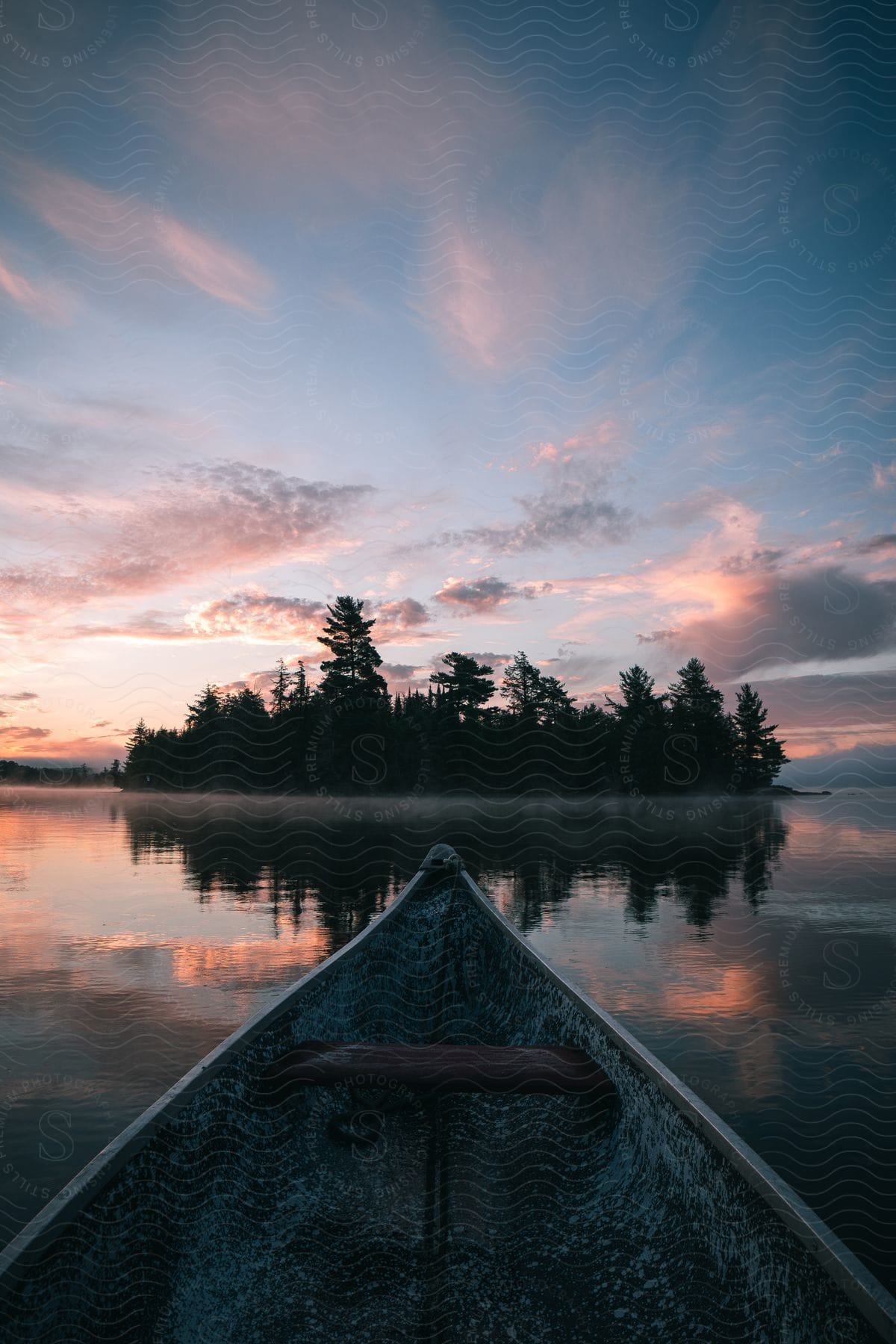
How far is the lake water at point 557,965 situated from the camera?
5.16 meters

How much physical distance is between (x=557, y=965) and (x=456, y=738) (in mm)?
47016

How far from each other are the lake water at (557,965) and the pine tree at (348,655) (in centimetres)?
2753

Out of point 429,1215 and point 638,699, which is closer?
point 429,1215

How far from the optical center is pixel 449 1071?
3.82m

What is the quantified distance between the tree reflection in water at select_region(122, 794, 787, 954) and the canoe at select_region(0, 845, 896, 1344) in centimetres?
709

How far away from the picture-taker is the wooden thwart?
12.3 feet

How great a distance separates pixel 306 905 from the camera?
1417 cm

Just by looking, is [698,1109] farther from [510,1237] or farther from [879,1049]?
[879,1049]

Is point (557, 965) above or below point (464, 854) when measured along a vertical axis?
above

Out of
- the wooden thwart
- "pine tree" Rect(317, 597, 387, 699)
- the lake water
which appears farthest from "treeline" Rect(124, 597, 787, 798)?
the wooden thwart

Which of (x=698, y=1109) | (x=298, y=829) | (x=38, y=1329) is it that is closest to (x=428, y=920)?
(x=698, y=1109)

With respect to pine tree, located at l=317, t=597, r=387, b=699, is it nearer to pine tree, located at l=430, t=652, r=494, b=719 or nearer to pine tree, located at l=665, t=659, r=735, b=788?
pine tree, located at l=430, t=652, r=494, b=719

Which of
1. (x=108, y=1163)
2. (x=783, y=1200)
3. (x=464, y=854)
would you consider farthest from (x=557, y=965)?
(x=464, y=854)

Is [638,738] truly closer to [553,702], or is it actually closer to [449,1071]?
[553,702]
